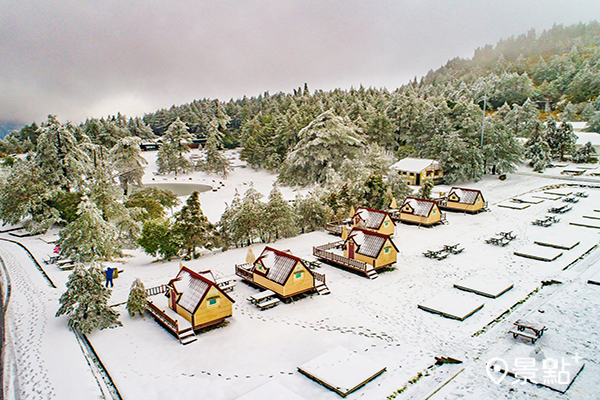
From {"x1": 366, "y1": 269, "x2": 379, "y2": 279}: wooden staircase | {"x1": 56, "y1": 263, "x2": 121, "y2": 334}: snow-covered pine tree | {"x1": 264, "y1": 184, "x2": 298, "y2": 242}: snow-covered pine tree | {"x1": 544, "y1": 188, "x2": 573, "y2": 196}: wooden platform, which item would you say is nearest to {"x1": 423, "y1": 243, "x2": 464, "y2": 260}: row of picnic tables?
{"x1": 366, "y1": 269, "x2": 379, "y2": 279}: wooden staircase

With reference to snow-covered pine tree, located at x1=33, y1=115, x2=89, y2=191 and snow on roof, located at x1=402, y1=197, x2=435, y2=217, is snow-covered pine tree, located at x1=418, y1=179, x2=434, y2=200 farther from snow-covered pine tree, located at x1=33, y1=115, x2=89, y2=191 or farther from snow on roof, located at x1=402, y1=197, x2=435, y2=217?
snow-covered pine tree, located at x1=33, y1=115, x2=89, y2=191

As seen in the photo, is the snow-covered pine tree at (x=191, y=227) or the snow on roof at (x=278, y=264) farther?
the snow-covered pine tree at (x=191, y=227)

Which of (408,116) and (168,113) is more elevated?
(168,113)

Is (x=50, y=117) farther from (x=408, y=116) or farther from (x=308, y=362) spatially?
(x=408, y=116)

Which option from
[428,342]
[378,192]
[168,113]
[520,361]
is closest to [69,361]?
[428,342]

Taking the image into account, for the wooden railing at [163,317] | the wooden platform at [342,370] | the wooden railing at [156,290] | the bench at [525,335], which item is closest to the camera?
the wooden platform at [342,370]

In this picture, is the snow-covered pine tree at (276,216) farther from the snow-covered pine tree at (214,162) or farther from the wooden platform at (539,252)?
the snow-covered pine tree at (214,162)

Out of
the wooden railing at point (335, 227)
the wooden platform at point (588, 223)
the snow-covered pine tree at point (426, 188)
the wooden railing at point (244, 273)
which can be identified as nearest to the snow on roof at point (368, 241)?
the wooden railing at point (335, 227)
